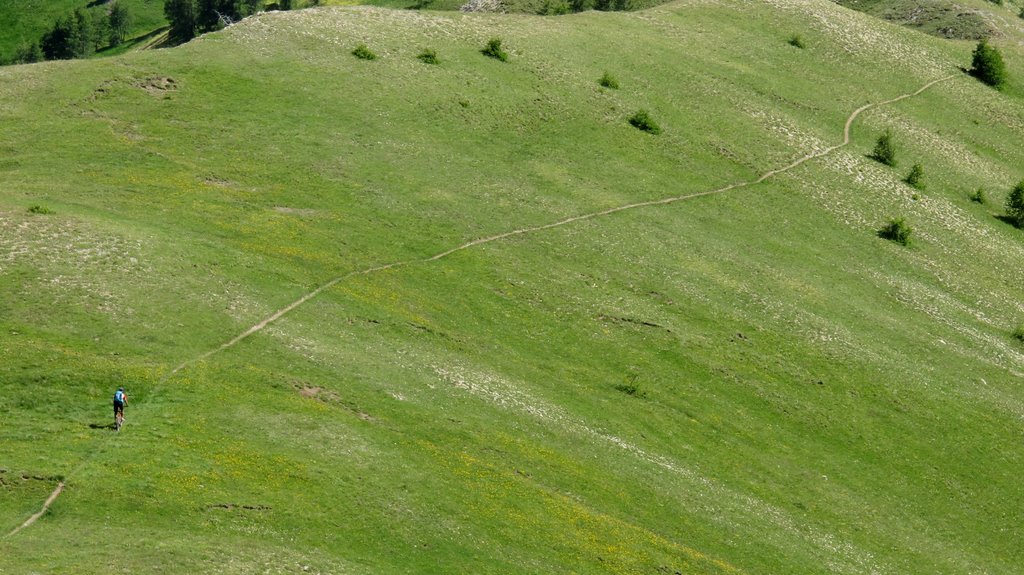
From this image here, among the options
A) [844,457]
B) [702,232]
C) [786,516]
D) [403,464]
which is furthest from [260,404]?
[702,232]

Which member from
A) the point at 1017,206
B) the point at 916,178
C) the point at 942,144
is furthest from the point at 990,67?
the point at 916,178

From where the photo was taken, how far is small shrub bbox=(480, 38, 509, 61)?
305 ft

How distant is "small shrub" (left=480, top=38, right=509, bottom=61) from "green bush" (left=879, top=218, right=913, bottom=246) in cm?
3751

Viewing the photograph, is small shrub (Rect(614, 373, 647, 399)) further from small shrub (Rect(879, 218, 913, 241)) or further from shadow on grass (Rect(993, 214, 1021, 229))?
shadow on grass (Rect(993, 214, 1021, 229))

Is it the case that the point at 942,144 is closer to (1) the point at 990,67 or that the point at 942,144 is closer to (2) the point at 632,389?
(1) the point at 990,67

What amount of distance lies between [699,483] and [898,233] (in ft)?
141

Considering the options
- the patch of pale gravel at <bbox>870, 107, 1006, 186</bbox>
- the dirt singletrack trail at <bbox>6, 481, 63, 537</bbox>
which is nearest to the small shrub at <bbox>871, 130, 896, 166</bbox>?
the patch of pale gravel at <bbox>870, 107, 1006, 186</bbox>

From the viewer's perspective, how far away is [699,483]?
5394cm

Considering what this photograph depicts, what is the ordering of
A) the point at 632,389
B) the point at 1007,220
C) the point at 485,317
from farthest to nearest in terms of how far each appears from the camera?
1. the point at 1007,220
2. the point at 485,317
3. the point at 632,389

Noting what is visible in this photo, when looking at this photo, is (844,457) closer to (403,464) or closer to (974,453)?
(974,453)

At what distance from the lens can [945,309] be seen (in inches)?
3140

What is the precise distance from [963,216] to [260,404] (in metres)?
73.8

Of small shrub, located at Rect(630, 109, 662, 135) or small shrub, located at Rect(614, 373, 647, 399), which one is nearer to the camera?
small shrub, located at Rect(614, 373, 647, 399)

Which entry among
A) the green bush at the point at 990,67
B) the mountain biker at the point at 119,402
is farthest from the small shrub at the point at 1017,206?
the mountain biker at the point at 119,402
